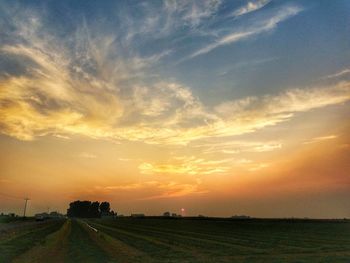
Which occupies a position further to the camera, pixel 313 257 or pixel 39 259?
pixel 313 257

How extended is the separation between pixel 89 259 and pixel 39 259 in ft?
11.1

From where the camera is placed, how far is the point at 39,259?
Result: 2738 centimetres

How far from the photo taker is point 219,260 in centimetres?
2755

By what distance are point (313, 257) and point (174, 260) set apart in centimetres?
1056

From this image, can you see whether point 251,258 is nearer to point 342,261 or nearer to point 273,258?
point 273,258

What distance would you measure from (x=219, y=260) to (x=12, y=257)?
1476cm

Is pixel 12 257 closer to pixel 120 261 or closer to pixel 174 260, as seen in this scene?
pixel 120 261

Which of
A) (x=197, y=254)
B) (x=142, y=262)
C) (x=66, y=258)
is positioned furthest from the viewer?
(x=197, y=254)

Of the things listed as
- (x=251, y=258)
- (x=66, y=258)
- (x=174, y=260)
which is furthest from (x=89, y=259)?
(x=251, y=258)

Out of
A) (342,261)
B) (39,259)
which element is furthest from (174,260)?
(342,261)

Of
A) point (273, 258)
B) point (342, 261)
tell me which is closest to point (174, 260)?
point (273, 258)

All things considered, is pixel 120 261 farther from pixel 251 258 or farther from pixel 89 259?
pixel 251 258

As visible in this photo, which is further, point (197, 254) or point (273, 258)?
point (197, 254)

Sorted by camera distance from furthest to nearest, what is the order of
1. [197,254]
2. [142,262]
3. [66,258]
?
[197,254]
[66,258]
[142,262]
